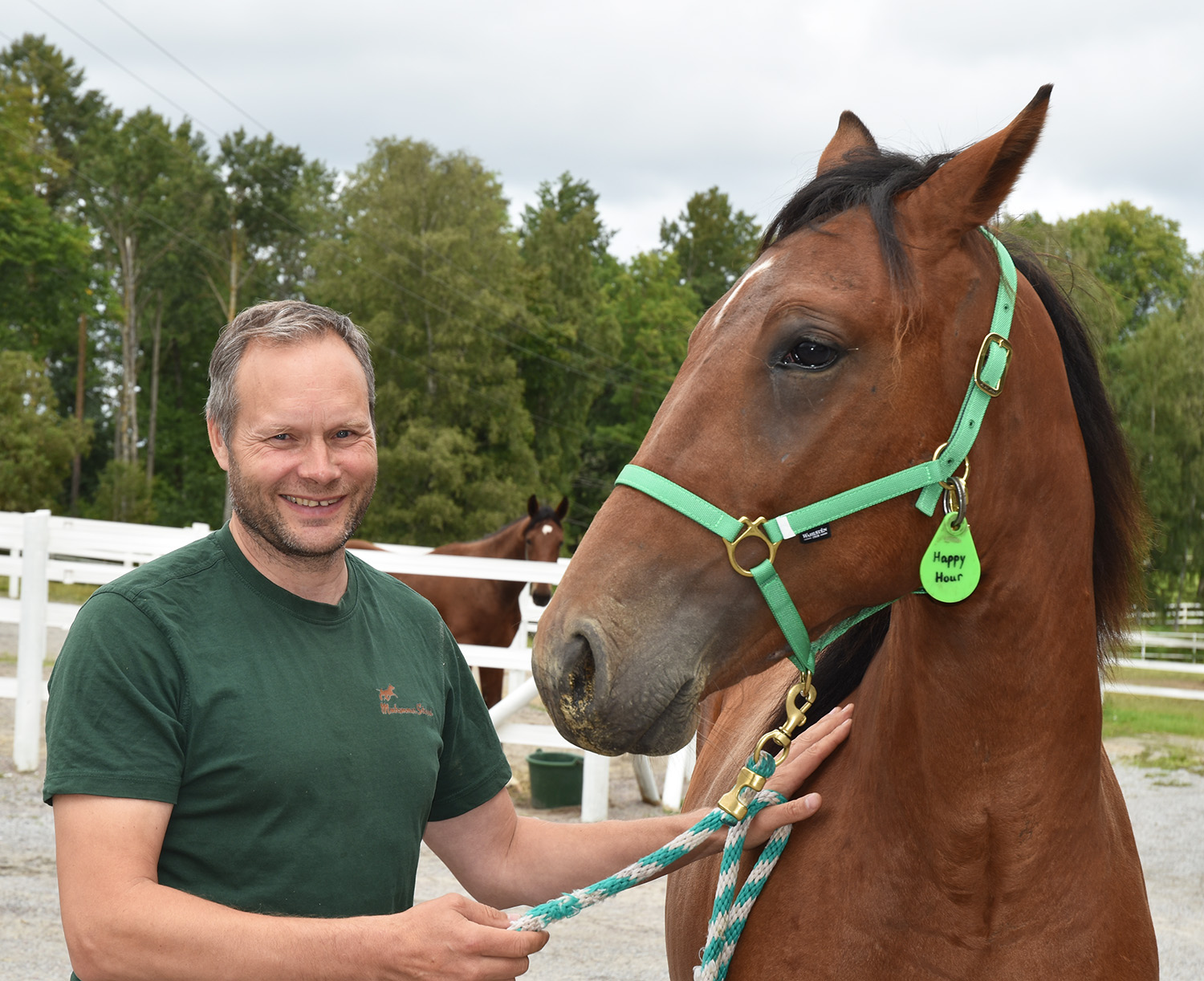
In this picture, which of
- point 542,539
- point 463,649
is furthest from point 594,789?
point 542,539

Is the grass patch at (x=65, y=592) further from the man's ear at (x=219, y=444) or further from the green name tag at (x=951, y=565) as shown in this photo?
the green name tag at (x=951, y=565)

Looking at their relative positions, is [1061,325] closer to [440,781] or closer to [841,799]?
[841,799]

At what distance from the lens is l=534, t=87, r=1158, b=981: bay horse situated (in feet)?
5.21

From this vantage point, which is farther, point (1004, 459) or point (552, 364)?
point (552, 364)

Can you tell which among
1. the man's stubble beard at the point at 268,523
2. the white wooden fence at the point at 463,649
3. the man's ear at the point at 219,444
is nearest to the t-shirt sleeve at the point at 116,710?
the man's stubble beard at the point at 268,523

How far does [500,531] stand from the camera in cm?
1058

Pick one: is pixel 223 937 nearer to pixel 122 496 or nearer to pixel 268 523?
pixel 268 523

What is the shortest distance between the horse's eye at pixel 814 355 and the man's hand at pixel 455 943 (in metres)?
0.96

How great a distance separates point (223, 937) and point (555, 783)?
233 inches

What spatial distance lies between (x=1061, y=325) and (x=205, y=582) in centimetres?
166

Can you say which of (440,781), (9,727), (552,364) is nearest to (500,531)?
(9,727)

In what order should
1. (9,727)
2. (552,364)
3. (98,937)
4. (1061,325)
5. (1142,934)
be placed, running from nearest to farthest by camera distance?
1. (98,937)
2. (1142,934)
3. (1061,325)
4. (9,727)
5. (552,364)

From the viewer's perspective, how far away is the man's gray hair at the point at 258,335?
1.92 metres

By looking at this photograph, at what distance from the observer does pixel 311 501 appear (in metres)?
1.94
